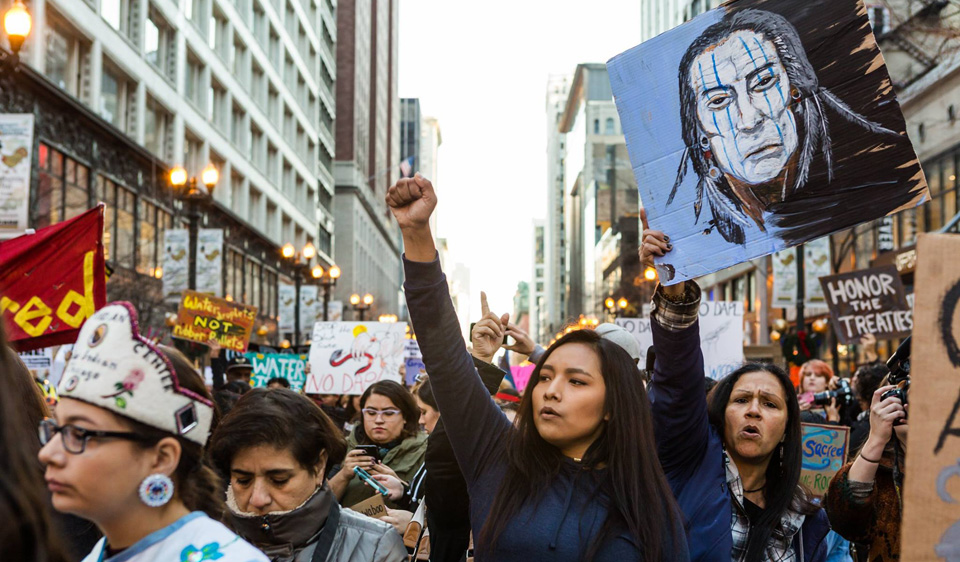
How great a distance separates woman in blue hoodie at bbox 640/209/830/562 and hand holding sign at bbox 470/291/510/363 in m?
0.66

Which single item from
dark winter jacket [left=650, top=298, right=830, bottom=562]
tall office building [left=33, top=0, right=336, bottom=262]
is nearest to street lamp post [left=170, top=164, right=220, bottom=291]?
tall office building [left=33, top=0, right=336, bottom=262]

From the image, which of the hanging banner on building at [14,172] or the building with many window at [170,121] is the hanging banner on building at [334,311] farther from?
the hanging banner on building at [14,172]

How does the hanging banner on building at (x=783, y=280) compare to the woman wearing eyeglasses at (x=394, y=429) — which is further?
the hanging banner on building at (x=783, y=280)

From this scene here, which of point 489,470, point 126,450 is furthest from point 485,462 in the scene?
point 126,450

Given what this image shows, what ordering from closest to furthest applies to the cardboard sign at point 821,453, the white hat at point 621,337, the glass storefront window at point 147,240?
the white hat at point 621,337 < the cardboard sign at point 821,453 < the glass storefront window at point 147,240

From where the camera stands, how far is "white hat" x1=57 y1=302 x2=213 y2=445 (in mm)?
2367

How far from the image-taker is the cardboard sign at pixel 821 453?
22.7 feet

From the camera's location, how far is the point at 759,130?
416 cm

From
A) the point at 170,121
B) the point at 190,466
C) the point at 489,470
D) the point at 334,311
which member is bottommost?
the point at 489,470

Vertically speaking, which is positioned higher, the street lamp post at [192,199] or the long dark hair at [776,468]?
the street lamp post at [192,199]

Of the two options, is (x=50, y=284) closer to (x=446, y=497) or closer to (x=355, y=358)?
(x=446, y=497)

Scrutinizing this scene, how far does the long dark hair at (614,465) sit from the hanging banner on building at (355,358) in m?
9.29

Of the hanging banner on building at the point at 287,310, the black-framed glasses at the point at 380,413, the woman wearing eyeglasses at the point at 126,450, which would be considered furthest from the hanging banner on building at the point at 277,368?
the hanging banner on building at the point at 287,310

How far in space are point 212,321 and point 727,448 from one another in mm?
12262
